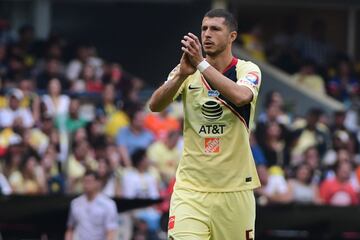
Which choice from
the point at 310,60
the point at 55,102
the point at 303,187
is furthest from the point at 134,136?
A: the point at 310,60

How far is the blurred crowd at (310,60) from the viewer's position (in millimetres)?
25375

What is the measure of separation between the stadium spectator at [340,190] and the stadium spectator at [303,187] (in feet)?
0.41

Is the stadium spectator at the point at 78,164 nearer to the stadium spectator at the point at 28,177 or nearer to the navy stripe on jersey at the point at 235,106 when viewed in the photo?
the stadium spectator at the point at 28,177

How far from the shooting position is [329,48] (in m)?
28.0

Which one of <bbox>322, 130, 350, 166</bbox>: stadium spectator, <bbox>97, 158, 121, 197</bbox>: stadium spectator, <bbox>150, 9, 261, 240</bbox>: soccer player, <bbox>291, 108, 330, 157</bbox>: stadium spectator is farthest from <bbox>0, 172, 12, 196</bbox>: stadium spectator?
<bbox>150, 9, 261, 240</bbox>: soccer player

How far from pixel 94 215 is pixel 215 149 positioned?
5.99 metres

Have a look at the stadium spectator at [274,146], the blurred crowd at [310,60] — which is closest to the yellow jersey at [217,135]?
the stadium spectator at [274,146]

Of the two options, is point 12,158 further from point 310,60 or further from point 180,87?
point 310,60

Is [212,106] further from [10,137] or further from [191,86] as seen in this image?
[10,137]

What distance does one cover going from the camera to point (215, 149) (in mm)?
8914

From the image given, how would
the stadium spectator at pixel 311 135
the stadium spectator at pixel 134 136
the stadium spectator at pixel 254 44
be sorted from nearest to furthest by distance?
the stadium spectator at pixel 134 136 → the stadium spectator at pixel 311 135 → the stadium spectator at pixel 254 44

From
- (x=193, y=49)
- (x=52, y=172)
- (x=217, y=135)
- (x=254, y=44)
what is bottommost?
(x=217, y=135)

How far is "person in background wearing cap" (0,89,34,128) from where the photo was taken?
57.2 feet

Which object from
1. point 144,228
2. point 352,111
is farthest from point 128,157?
point 352,111
